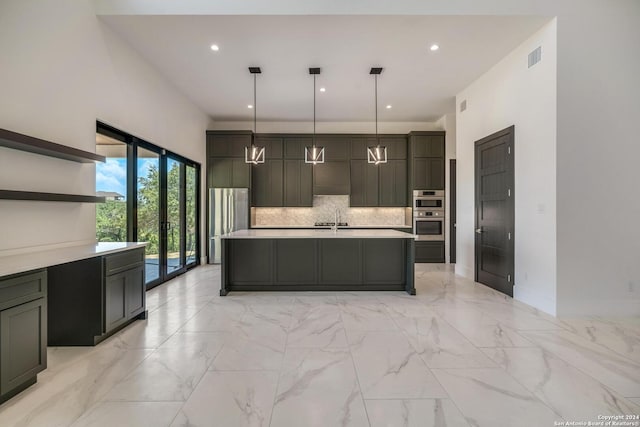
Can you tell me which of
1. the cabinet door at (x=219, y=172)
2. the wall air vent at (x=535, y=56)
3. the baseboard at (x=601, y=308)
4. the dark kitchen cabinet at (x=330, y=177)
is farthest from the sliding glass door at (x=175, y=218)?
the baseboard at (x=601, y=308)

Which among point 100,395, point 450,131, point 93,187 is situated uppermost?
point 450,131

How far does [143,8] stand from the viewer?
3514 millimetres

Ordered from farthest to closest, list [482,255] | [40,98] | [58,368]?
1. [482,255]
2. [40,98]
3. [58,368]

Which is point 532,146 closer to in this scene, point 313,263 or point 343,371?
point 313,263

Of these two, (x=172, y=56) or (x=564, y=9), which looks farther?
(x=172, y=56)

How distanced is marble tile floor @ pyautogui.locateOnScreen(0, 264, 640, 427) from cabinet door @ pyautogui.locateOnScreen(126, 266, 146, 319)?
0.18 m

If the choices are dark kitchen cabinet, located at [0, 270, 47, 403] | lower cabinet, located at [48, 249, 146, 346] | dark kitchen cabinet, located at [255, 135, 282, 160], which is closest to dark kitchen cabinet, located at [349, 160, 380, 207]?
dark kitchen cabinet, located at [255, 135, 282, 160]

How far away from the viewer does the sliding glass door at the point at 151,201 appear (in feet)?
13.3

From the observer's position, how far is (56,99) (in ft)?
10.00

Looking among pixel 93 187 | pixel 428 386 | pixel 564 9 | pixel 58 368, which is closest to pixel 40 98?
pixel 93 187

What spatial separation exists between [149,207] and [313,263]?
281 centimetres

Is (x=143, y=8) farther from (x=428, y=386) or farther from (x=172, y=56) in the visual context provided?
(x=428, y=386)

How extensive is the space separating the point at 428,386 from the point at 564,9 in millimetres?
4432

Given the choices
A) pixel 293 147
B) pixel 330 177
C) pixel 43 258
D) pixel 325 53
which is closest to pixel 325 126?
pixel 293 147
